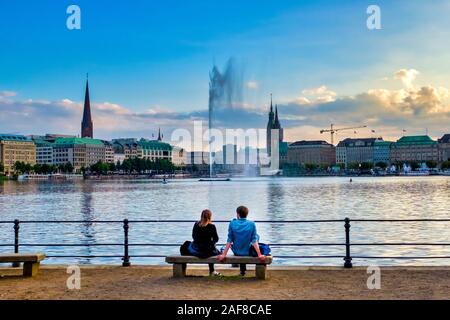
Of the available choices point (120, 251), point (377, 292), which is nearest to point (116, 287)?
point (377, 292)

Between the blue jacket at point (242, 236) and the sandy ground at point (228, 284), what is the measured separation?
667 millimetres

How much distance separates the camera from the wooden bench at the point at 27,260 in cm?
1362

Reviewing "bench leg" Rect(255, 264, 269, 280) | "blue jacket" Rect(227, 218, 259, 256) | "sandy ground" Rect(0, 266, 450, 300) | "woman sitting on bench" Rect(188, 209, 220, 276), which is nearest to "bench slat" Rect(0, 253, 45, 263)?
"sandy ground" Rect(0, 266, 450, 300)

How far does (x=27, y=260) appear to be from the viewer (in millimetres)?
13750

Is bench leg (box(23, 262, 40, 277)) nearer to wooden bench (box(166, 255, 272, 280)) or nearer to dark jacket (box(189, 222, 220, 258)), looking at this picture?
wooden bench (box(166, 255, 272, 280))

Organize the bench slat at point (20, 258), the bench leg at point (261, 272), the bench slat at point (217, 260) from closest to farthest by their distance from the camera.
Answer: the bench slat at point (217, 260)
the bench leg at point (261, 272)
the bench slat at point (20, 258)

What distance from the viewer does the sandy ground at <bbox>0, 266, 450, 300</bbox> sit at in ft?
38.3

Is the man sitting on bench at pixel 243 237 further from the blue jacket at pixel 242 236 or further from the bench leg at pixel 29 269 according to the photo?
the bench leg at pixel 29 269

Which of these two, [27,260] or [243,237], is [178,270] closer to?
[243,237]

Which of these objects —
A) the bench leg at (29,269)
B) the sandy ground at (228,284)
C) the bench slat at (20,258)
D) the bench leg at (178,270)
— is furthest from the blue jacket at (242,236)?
the bench leg at (29,269)

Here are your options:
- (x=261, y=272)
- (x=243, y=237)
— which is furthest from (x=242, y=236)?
(x=261, y=272)

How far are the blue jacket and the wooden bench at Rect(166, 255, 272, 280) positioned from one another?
1.03ft

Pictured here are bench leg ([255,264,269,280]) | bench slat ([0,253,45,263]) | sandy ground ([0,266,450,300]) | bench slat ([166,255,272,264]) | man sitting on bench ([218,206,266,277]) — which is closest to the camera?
sandy ground ([0,266,450,300])

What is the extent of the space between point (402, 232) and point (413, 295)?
23.7 meters
